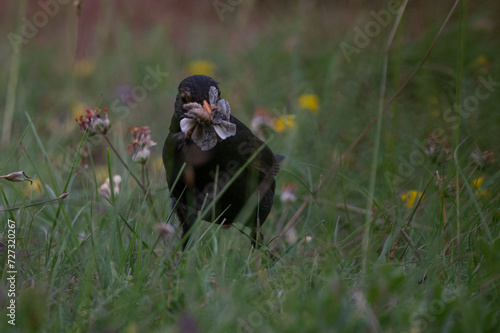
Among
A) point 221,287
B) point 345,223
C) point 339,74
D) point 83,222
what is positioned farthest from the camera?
point 339,74

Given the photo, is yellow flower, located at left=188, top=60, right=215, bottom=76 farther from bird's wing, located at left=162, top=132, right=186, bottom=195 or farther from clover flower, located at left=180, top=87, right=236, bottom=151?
clover flower, located at left=180, top=87, right=236, bottom=151

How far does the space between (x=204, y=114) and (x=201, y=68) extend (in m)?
3.24

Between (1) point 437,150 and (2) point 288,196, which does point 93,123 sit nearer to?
(2) point 288,196

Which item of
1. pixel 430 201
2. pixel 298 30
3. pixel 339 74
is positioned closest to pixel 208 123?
pixel 430 201

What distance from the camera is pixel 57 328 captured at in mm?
1562

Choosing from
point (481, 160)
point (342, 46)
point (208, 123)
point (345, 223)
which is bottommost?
point (345, 223)

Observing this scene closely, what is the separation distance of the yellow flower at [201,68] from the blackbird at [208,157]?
9.16 ft

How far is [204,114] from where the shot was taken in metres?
2.21

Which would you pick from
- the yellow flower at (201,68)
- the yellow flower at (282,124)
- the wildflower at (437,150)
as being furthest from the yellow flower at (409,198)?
the yellow flower at (201,68)

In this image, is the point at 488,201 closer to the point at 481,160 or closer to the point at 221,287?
the point at 481,160

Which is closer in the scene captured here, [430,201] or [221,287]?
[221,287]

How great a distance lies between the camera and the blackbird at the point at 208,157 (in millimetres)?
2320

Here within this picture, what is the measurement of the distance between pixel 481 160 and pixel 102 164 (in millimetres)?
Answer: 2866

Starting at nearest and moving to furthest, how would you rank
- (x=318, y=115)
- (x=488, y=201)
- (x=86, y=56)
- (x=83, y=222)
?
(x=488, y=201), (x=83, y=222), (x=318, y=115), (x=86, y=56)
